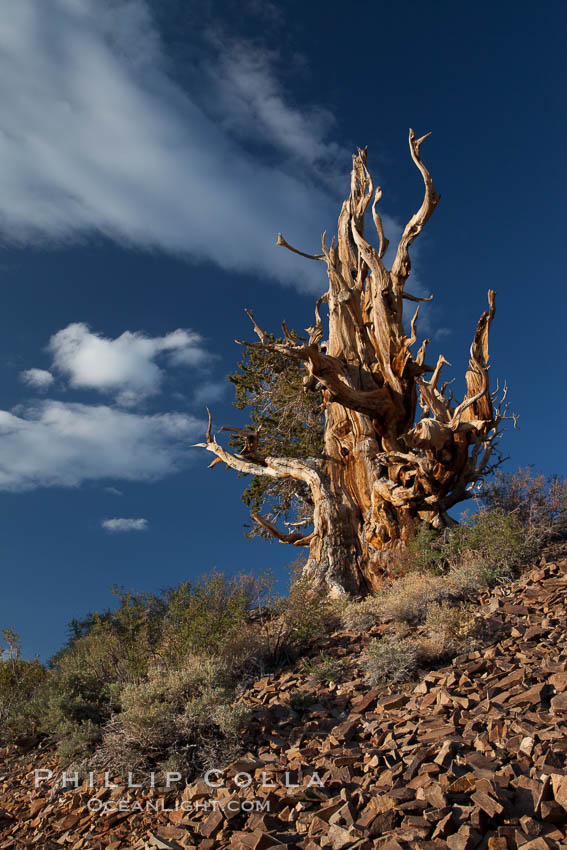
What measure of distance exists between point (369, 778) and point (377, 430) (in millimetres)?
9605

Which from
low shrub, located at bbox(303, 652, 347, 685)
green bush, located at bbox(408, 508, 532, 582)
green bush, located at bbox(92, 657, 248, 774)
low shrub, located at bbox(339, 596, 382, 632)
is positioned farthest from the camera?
green bush, located at bbox(408, 508, 532, 582)

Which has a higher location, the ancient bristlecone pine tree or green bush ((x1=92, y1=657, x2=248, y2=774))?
the ancient bristlecone pine tree

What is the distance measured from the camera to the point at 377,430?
13516 mm

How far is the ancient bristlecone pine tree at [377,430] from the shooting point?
11.9m

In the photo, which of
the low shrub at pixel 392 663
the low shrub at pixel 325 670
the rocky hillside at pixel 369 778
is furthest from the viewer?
the low shrub at pixel 325 670

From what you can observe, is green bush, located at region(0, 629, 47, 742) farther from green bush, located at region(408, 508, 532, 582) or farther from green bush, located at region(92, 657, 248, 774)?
green bush, located at region(408, 508, 532, 582)

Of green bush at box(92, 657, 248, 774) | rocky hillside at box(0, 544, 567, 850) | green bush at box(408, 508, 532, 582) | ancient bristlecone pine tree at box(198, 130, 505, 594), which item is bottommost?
rocky hillside at box(0, 544, 567, 850)

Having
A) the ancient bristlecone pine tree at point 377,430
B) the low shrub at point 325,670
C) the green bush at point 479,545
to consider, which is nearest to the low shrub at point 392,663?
the low shrub at point 325,670

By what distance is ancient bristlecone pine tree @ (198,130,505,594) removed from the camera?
39.1 feet

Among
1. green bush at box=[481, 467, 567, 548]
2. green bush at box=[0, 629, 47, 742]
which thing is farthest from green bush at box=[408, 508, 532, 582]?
green bush at box=[0, 629, 47, 742]

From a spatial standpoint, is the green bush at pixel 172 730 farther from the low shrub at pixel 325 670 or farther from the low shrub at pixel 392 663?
the low shrub at pixel 392 663

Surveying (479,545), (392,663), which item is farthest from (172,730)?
(479,545)

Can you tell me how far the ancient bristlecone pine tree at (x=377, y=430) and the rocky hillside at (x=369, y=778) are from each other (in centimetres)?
509

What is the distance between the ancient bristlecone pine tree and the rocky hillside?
5090 mm
